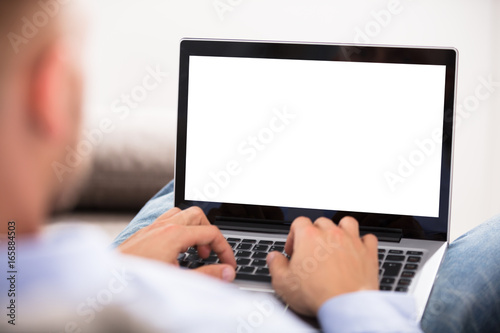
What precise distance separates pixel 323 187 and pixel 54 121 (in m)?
0.60

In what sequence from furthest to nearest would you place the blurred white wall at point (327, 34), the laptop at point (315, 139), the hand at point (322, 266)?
1. the blurred white wall at point (327, 34)
2. the laptop at point (315, 139)
3. the hand at point (322, 266)

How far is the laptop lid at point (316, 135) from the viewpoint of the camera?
843 mm

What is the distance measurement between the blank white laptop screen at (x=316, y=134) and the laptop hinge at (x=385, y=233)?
0.03 m

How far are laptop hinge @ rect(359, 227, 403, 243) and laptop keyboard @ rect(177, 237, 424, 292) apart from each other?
0.12 ft

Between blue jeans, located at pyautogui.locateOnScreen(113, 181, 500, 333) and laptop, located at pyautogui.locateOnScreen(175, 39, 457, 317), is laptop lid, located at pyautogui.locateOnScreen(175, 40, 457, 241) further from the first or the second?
blue jeans, located at pyautogui.locateOnScreen(113, 181, 500, 333)

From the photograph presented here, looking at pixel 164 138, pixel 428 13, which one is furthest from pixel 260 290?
pixel 428 13

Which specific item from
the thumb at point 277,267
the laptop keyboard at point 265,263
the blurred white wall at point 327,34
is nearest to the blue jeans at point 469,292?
the laptop keyboard at point 265,263

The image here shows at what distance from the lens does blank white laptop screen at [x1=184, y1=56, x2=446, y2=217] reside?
2.78 ft

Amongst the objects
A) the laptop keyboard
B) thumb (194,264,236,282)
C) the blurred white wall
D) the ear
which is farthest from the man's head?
the blurred white wall

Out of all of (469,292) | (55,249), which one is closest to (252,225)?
(469,292)

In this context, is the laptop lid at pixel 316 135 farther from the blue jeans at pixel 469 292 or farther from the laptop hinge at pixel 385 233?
the blue jeans at pixel 469 292

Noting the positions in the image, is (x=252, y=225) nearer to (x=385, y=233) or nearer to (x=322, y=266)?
(x=385, y=233)

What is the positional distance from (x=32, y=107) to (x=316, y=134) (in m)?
0.61

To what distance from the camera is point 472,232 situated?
833mm
